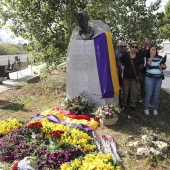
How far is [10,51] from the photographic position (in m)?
50.7

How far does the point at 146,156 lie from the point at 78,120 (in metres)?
1.92

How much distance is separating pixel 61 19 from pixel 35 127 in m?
5.41

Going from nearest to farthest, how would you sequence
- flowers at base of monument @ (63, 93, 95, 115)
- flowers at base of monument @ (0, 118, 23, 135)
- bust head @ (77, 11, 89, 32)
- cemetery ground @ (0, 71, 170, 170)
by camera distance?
cemetery ground @ (0, 71, 170, 170) → flowers at base of monument @ (0, 118, 23, 135) → flowers at base of monument @ (63, 93, 95, 115) → bust head @ (77, 11, 89, 32)

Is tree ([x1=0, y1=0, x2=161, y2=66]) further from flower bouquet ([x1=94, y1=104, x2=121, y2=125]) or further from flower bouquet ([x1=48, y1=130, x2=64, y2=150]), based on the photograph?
flower bouquet ([x1=48, y1=130, x2=64, y2=150])

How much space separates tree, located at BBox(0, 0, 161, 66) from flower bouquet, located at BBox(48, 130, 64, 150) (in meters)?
5.18

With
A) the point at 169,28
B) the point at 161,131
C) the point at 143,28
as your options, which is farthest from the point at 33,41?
the point at 169,28

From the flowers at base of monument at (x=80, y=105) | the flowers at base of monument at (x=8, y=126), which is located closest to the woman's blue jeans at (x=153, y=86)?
the flowers at base of monument at (x=80, y=105)

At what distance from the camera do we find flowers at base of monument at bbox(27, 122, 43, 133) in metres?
4.51

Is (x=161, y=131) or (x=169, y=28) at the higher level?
(x=169, y=28)

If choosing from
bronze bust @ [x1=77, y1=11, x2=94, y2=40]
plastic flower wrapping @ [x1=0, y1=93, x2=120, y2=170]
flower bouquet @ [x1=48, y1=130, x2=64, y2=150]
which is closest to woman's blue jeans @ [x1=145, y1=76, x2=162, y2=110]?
plastic flower wrapping @ [x1=0, y1=93, x2=120, y2=170]

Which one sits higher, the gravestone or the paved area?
the gravestone

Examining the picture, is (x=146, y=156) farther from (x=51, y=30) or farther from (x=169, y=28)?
(x=169, y=28)

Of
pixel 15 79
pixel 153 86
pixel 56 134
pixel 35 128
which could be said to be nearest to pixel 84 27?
pixel 153 86

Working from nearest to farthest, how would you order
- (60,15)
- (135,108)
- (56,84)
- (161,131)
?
(161,131) < (135,108) < (60,15) < (56,84)
